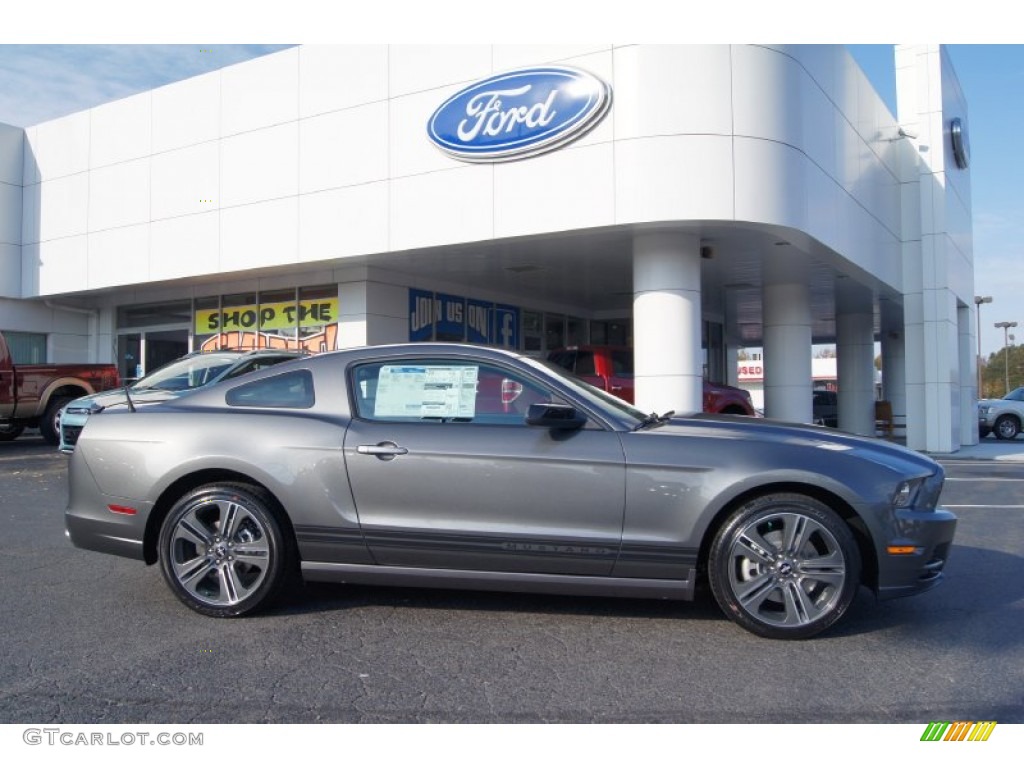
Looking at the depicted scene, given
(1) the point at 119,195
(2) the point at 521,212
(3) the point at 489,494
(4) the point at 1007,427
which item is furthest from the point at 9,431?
(4) the point at 1007,427

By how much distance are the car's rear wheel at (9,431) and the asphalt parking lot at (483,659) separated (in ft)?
34.1

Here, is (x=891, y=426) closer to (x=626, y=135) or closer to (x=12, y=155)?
(x=626, y=135)

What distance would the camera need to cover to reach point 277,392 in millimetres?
4621

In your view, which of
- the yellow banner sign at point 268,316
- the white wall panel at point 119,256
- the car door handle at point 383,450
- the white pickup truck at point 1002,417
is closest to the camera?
the car door handle at point 383,450

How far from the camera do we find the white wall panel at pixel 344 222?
518 inches

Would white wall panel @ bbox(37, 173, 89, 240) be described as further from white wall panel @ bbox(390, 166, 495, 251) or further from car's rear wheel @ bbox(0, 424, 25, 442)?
white wall panel @ bbox(390, 166, 495, 251)

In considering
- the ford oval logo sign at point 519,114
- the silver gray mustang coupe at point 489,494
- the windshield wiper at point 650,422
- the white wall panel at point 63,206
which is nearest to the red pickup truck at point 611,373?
the ford oval logo sign at point 519,114

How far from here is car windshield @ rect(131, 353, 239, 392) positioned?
34.2 feet

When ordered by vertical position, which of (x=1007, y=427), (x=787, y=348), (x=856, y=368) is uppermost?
(x=787, y=348)

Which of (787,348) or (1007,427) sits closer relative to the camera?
(787,348)

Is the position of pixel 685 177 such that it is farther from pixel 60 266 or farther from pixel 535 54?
pixel 60 266

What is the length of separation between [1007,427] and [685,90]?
16.9 metres

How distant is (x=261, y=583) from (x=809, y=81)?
439 inches

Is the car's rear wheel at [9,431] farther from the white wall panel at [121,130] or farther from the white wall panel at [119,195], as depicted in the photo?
the white wall panel at [121,130]
